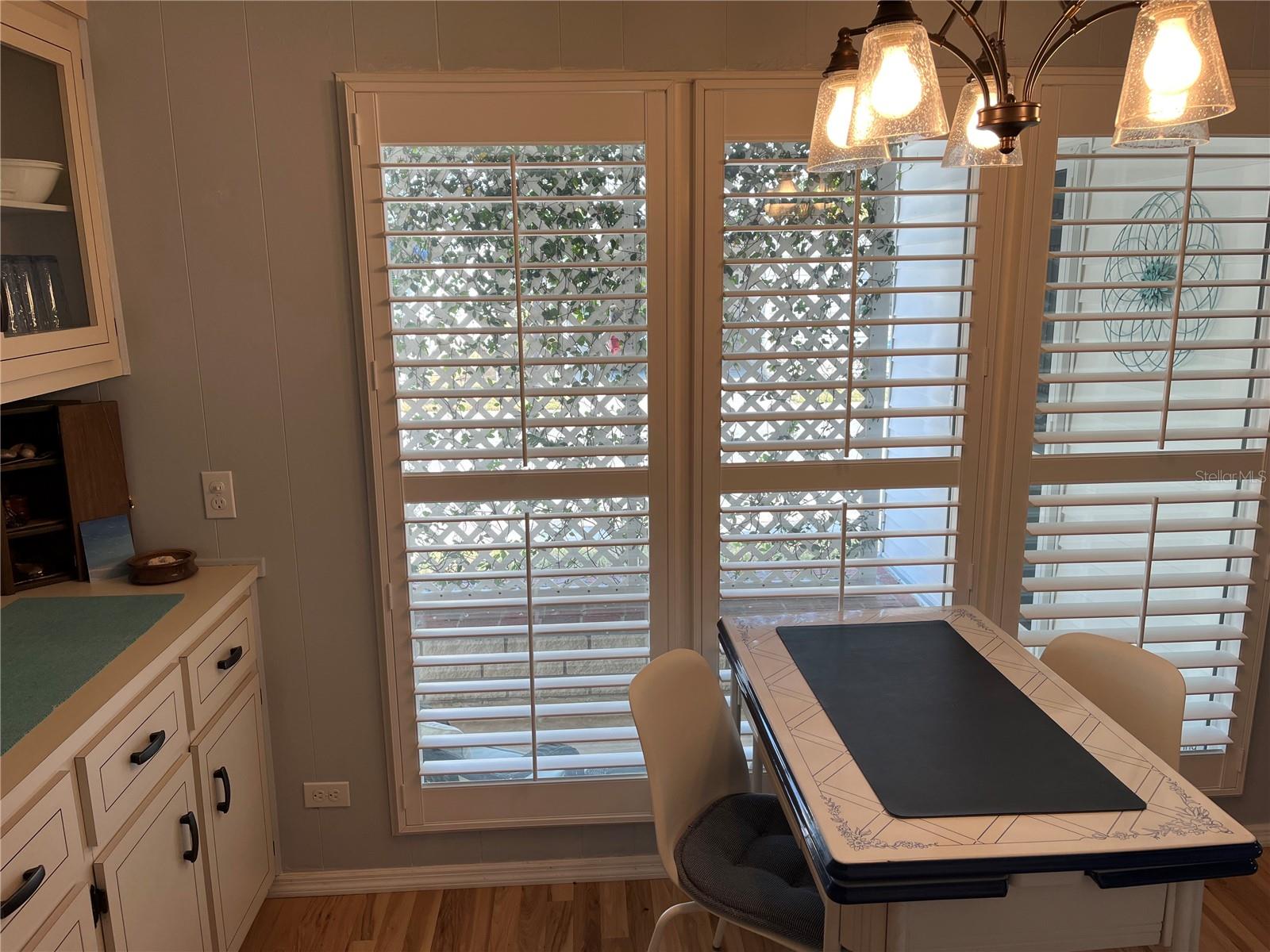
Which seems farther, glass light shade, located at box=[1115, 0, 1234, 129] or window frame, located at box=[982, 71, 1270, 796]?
window frame, located at box=[982, 71, 1270, 796]

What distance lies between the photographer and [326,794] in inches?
97.6

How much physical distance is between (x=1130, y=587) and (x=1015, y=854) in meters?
1.32

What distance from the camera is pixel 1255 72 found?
89.2 inches

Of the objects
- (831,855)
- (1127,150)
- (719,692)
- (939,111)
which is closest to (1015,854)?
(831,855)

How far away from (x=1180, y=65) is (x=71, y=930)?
207 centimetres

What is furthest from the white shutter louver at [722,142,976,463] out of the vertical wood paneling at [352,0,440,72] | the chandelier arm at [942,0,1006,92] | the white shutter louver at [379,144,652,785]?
the chandelier arm at [942,0,1006,92]

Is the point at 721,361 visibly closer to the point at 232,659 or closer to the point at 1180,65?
the point at 1180,65

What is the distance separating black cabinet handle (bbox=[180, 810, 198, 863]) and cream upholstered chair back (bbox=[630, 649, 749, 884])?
948mm

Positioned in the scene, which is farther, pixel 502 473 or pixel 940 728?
pixel 502 473

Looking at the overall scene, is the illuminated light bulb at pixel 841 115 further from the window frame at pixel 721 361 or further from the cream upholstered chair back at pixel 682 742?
the cream upholstered chair back at pixel 682 742

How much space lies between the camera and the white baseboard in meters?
2.52

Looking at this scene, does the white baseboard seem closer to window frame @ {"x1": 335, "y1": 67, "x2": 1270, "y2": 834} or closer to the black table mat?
window frame @ {"x1": 335, "y1": 67, "x2": 1270, "y2": 834}

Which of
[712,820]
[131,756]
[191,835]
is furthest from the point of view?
[712,820]

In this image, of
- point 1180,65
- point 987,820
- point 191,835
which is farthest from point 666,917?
point 1180,65
